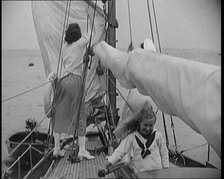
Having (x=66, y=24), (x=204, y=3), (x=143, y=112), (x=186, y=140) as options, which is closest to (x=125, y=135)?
(x=143, y=112)

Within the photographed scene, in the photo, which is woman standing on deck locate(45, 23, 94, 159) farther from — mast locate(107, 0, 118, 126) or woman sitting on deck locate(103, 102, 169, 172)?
mast locate(107, 0, 118, 126)

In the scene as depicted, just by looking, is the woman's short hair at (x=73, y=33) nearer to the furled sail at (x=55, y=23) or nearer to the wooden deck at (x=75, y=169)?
the furled sail at (x=55, y=23)

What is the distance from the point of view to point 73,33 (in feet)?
3.93

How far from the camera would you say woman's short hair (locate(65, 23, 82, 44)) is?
1185mm

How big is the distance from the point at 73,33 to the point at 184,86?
53 cm

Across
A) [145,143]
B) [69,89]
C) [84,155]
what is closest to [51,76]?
[69,89]

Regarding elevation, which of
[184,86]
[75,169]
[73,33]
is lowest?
[75,169]

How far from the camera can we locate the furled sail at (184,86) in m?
0.74

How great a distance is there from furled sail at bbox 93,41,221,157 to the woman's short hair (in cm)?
21

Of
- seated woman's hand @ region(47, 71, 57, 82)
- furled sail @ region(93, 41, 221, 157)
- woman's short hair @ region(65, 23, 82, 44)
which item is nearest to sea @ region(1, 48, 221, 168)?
seated woman's hand @ region(47, 71, 57, 82)

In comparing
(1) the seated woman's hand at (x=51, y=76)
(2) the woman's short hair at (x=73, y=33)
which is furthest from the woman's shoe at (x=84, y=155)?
(2) the woman's short hair at (x=73, y=33)

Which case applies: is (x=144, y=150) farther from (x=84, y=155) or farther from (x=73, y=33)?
(x=73, y=33)

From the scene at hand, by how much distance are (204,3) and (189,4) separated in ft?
0.32

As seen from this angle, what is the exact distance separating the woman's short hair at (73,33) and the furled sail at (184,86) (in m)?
0.21
